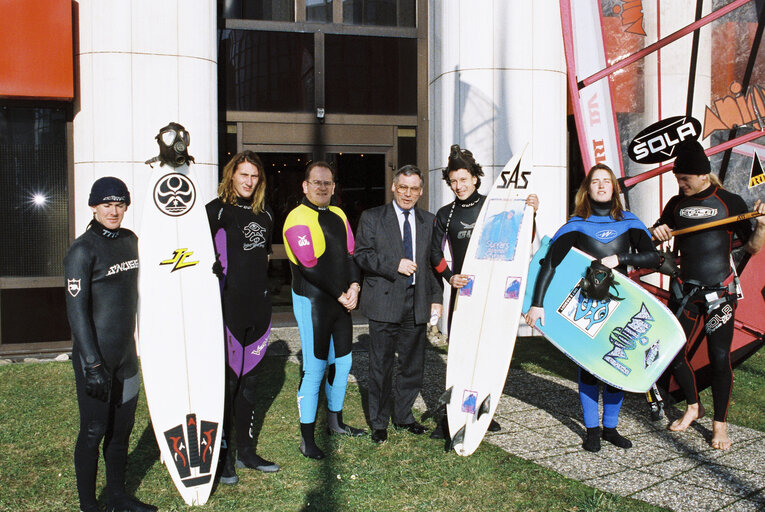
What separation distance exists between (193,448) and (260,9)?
571 cm

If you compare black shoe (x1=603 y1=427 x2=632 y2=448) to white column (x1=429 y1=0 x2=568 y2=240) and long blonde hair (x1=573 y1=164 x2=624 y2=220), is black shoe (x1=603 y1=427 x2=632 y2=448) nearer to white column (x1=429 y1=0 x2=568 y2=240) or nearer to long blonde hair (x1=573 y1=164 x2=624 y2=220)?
long blonde hair (x1=573 y1=164 x2=624 y2=220)

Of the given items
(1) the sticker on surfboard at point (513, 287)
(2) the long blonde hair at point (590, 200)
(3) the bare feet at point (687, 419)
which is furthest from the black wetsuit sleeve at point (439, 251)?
(3) the bare feet at point (687, 419)

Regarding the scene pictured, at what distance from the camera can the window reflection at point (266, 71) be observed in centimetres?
733

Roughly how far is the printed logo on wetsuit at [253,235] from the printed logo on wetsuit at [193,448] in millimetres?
915

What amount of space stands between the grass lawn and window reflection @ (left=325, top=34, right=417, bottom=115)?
4351mm

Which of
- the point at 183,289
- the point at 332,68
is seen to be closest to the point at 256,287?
the point at 183,289

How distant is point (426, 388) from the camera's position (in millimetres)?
5102

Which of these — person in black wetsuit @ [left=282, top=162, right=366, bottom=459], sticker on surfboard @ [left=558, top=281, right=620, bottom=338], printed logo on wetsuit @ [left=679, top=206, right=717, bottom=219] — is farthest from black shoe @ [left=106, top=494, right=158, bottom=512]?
printed logo on wetsuit @ [left=679, top=206, right=717, bottom=219]

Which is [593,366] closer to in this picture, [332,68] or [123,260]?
[123,260]

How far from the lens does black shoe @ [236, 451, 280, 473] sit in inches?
135

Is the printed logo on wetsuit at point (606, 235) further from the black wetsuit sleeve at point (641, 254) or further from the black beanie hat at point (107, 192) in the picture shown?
the black beanie hat at point (107, 192)

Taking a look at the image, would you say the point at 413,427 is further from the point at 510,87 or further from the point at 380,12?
the point at 380,12

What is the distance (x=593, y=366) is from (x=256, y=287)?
199 centimetres

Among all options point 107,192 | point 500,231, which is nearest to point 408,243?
point 500,231
